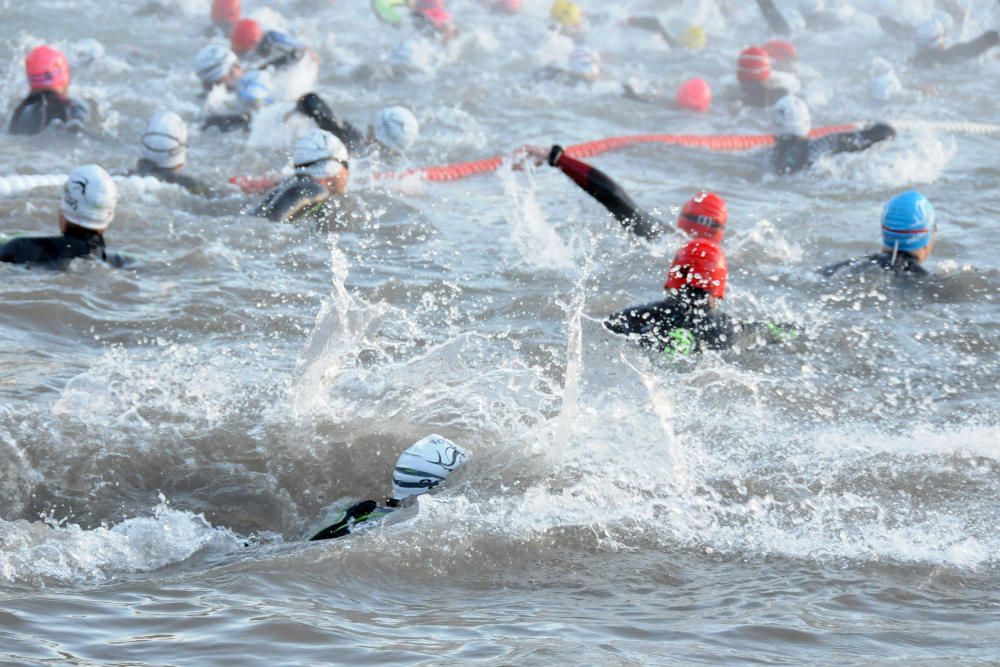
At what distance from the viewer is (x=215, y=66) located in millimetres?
14664

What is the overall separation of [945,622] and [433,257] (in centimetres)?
591

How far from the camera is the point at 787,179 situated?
13.0 m

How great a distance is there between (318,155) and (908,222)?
4337 mm

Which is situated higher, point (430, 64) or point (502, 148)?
point (430, 64)

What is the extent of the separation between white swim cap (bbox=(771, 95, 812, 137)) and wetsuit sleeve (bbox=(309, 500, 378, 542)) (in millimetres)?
8961

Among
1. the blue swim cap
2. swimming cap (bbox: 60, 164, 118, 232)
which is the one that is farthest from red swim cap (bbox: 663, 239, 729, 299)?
swimming cap (bbox: 60, 164, 118, 232)

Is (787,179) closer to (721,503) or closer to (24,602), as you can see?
(721,503)

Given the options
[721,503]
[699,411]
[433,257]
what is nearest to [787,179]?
[433,257]

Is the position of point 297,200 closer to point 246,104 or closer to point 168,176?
point 168,176

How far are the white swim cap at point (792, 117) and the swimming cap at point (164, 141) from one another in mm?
6059

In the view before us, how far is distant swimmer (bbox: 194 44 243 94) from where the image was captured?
48.0 feet

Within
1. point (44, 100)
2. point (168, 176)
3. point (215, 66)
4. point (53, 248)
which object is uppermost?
point (215, 66)

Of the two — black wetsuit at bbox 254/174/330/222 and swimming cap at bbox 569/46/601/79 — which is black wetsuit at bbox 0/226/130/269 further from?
swimming cap at bbox 569/46/601/79

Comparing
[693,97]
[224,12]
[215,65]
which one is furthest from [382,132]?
[224,12]
